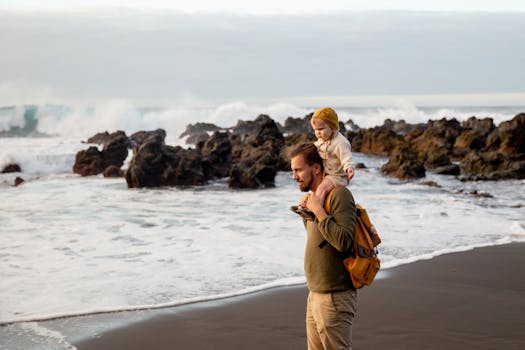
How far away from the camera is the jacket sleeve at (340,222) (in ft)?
10.0

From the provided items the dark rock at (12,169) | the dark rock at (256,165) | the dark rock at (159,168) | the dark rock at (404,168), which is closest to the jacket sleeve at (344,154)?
the dark rock at (256,165)

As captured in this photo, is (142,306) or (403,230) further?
→ (403,230)

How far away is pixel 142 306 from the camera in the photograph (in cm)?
657

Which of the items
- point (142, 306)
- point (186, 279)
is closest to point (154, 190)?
point (186, 279)

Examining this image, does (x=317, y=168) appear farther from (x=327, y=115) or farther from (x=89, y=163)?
(x=89, y=163)

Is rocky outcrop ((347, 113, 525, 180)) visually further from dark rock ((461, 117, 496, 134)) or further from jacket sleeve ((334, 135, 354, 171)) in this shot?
jacket sleeve ((334, 135, 354, 171))

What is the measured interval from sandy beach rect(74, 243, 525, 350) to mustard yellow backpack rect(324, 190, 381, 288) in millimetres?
2277

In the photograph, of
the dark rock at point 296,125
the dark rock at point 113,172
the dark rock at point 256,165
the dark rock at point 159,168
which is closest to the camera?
the dark rock at point 256,165

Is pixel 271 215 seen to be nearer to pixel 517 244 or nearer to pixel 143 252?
pixel 143 252

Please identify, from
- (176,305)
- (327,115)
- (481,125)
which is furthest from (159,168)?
(481,125)

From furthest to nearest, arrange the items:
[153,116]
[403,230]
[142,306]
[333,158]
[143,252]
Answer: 1. [153,116]
2. [403,230]
3. [143,252]
4. [142,306]
5. [333,158]

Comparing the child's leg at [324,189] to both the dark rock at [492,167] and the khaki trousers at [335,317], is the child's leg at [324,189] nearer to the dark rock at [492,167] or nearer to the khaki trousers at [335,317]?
the khaki trousers at [335,317]

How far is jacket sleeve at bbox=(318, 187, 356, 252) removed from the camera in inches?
120

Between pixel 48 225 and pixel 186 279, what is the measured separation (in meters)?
5.29
